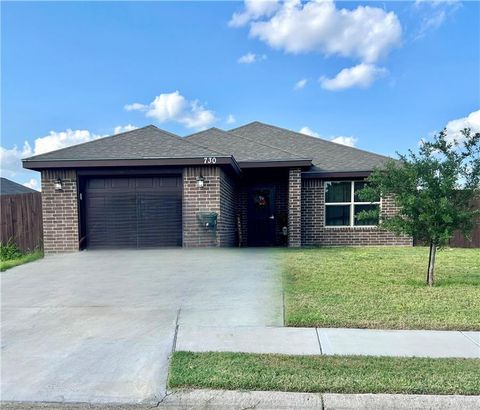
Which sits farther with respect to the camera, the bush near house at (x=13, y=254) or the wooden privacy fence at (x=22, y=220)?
the wooden privacy fence at (x=22, y=220)

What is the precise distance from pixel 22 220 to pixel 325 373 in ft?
37.0

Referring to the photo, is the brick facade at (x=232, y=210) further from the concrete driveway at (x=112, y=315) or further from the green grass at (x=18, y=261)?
the concrete driveway at (x=112, y=315)

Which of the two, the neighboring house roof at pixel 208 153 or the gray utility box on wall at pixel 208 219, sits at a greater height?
the neighboring house roof at pixel 208 153

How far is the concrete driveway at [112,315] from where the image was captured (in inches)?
130

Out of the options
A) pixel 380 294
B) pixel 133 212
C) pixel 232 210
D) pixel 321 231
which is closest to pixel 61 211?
pixel 133 212

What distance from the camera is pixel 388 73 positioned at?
1583cm

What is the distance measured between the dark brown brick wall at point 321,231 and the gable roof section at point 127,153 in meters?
3.89

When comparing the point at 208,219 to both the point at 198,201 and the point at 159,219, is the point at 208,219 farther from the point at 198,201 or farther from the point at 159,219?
the point at 159,219

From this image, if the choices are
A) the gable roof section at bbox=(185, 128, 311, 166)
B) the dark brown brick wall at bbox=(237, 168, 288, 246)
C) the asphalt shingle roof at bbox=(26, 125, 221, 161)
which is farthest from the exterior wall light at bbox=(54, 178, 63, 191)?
the dark brown brick wall at bbox=(237, 168, 288, 246)

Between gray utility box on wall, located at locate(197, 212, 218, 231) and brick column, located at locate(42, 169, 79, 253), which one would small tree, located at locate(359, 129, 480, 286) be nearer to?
gray utility box on wall, located at locate(197, 212, 218, 231)

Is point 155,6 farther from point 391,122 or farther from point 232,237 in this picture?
point 391,122

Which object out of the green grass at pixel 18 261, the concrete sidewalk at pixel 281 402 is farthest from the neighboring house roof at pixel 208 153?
the concrete sidewalk at pixel 281 402

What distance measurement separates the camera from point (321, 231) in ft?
45.4

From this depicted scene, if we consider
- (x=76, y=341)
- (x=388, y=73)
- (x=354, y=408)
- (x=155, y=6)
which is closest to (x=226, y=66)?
(x=155, y=6)
